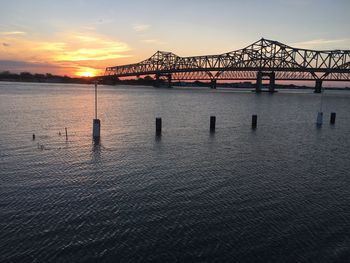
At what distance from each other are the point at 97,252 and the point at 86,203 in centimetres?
340

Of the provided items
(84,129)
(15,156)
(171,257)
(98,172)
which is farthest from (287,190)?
(84,129)

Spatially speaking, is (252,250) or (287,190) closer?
(252,250)

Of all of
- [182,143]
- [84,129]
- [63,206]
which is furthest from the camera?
[84,129]

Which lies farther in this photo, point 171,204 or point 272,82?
point 272,82

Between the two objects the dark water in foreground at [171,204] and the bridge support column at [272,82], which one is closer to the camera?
the dark water in foreground at [171,204]

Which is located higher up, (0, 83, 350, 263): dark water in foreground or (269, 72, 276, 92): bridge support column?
(269, 72, 276, 92): bridge support column

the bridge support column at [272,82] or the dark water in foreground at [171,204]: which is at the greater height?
the bridge support column at [272,82]

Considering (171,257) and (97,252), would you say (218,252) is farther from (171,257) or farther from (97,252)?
(97,252)

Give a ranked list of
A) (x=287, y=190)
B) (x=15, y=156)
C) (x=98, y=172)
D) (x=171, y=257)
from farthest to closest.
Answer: (x=15, y=156) < (x=98, y=172) < (x=287, y=190) < (x=171, y=257)

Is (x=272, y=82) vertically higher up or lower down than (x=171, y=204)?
higher up

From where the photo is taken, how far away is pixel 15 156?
58.4 feet

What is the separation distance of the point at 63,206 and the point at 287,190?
26.7 ft

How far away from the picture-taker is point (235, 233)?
9531mm

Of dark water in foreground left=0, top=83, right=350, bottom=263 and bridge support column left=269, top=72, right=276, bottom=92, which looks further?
bridge support column left=269, top=72, right=276, bottom=92
